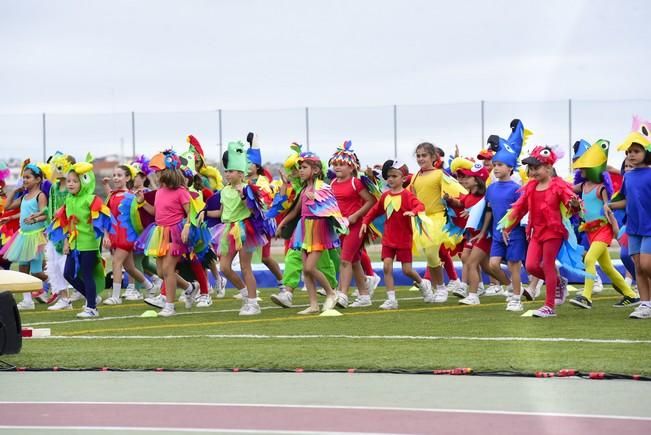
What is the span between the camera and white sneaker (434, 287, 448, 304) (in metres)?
15.2

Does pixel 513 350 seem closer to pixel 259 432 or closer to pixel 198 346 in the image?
pixel 198 346

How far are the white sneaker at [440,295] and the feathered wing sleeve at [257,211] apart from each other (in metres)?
2.19

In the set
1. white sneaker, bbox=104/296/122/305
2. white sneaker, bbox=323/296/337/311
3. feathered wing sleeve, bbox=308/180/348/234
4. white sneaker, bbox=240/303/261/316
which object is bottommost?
white sneaker, bbox=104/296/122/305

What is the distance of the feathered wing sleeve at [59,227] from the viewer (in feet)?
49.4

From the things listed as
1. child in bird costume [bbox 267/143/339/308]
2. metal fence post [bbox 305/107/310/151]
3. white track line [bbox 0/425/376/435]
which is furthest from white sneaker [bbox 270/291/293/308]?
metal fence post [bbox 305/107/310/151]

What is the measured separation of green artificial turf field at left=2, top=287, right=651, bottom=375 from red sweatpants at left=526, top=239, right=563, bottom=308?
30 cm

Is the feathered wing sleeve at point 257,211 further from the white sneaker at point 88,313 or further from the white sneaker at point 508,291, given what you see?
the white sneaker at point 508,291

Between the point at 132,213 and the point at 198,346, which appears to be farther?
the point at 132,213

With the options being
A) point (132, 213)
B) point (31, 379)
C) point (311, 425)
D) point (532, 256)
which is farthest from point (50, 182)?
point (311, 425)

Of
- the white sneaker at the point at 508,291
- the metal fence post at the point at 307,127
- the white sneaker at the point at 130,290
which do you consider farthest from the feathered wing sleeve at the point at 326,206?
the metal fence post at the point at 307,127

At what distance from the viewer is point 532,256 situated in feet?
41.9

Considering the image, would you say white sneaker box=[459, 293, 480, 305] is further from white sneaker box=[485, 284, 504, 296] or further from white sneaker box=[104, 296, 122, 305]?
white sneaker box=[104, 296, 122, 305]

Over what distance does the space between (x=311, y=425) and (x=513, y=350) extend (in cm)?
340

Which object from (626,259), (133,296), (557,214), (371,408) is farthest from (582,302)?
(371,408)
